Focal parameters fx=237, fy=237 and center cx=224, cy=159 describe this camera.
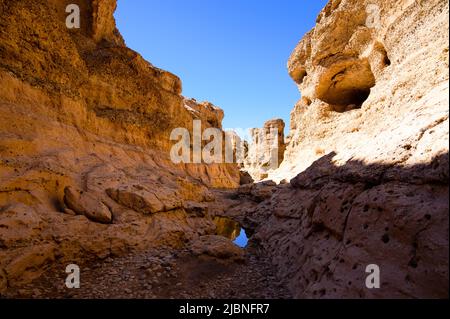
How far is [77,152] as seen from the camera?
30.7 ft

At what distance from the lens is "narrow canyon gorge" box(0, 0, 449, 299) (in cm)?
418

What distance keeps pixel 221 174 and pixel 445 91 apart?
66.2 feet

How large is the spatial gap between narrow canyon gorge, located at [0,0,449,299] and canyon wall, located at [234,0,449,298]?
0.11ft

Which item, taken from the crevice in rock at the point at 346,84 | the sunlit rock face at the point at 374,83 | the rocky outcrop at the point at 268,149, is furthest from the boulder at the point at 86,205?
the rocky outcrop at the point at 268,149

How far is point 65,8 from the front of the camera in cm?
1260

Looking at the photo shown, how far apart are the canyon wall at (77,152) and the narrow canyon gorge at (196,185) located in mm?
49

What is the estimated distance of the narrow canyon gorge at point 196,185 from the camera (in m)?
4.18

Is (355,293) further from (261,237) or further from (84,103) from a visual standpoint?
(84,103)

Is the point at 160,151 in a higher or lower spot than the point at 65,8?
lower

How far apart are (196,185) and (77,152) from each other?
6.61 m

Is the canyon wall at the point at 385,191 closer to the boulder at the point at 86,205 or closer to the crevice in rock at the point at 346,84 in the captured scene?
the crevice in rock at the point at 346,84

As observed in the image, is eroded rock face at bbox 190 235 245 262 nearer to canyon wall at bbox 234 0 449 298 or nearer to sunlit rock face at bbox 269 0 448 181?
canyon wall at bbox 234 0 449 298

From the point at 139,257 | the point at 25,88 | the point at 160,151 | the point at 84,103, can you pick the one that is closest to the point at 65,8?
the point at 84,103

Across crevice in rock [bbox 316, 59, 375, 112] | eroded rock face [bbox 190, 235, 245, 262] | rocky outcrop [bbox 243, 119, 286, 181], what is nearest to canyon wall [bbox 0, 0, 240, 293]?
eroded rock face [bbox 190, 235, 245, 262]
